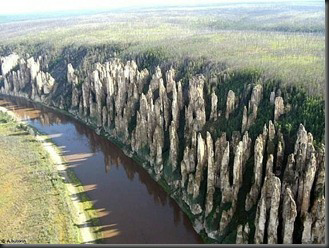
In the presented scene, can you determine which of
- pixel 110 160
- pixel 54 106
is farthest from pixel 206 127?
pixel 54 106

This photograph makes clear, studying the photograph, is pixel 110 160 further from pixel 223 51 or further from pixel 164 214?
pixel 223 51

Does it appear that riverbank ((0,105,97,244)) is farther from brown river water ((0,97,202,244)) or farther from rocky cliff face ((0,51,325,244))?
rocky cliff face ((0,51,325,244))

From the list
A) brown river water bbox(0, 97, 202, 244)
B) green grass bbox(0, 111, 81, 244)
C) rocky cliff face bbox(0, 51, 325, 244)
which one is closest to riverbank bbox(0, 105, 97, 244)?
green grass bbox(0, 111, 81, 244)

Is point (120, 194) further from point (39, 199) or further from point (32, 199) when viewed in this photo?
point (32, 199)

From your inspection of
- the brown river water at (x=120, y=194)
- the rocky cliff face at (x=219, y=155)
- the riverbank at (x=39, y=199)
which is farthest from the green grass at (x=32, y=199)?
the rocky cliff face at (x=219, y=155)

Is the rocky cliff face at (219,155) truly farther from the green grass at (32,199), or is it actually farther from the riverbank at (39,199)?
the green grass at (32,199)
